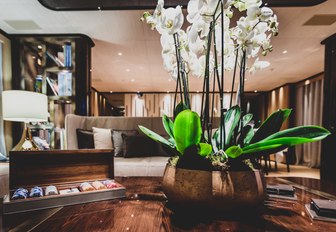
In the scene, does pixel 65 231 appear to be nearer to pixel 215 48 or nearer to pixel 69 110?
pixel 215 48

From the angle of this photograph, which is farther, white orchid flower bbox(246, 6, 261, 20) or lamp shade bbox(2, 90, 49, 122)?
lamp shade bbox(2, 90, 49, 122)

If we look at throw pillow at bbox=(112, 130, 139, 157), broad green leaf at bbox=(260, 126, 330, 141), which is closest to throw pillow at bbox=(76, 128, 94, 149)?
throw pillow at bbox=(112, 130, 139, 157)

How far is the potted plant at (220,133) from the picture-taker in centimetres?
55

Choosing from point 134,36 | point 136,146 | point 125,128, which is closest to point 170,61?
point 136,146

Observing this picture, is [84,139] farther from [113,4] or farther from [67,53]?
[67,53]

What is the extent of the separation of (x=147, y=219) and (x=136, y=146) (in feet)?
6.63

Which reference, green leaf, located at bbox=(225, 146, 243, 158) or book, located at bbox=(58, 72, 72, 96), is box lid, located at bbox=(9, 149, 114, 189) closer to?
green leaf, located at bbox=(225, 146, 243, 158)

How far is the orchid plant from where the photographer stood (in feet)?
1.80

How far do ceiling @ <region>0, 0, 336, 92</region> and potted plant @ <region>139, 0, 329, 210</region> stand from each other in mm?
2438

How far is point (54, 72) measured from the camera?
146 inches

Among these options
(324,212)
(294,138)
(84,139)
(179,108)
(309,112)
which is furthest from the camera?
(309,112)

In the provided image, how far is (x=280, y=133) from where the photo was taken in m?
0.61

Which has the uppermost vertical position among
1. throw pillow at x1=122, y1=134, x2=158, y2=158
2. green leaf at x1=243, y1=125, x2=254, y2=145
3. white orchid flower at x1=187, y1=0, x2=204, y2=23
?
white orchid flower at x1=187, y1=0, x2=204, y2=23

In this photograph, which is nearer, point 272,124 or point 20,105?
point 272,124
